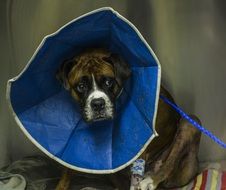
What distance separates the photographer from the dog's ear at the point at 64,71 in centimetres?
191

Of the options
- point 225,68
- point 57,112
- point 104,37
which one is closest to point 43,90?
point 57,112

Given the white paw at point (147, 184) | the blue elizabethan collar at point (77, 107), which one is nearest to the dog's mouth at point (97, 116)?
the blue elizabethan collar at point (77, 107)

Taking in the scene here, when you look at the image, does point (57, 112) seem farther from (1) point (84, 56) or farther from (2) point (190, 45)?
(2) point (190, 45)

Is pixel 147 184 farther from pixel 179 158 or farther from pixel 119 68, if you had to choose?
pixel 119 68

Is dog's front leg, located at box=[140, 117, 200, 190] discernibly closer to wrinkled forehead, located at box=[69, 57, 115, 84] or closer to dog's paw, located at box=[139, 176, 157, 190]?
dog's paw, located at box=[139, 176, 157, 190]

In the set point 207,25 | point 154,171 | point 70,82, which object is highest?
point 207,25

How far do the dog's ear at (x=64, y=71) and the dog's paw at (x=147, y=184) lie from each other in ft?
1.53

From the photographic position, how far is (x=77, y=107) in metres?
2.03

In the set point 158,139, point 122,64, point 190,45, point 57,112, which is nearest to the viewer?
point 122,64

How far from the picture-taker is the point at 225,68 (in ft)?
7.63

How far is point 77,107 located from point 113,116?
188 mm

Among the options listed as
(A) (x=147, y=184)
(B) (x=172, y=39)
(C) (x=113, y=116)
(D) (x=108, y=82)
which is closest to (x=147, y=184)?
(A) (x=147, y=184)

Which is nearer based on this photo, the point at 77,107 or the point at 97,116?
the point at 97,116

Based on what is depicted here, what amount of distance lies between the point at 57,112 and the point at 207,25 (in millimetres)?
772
